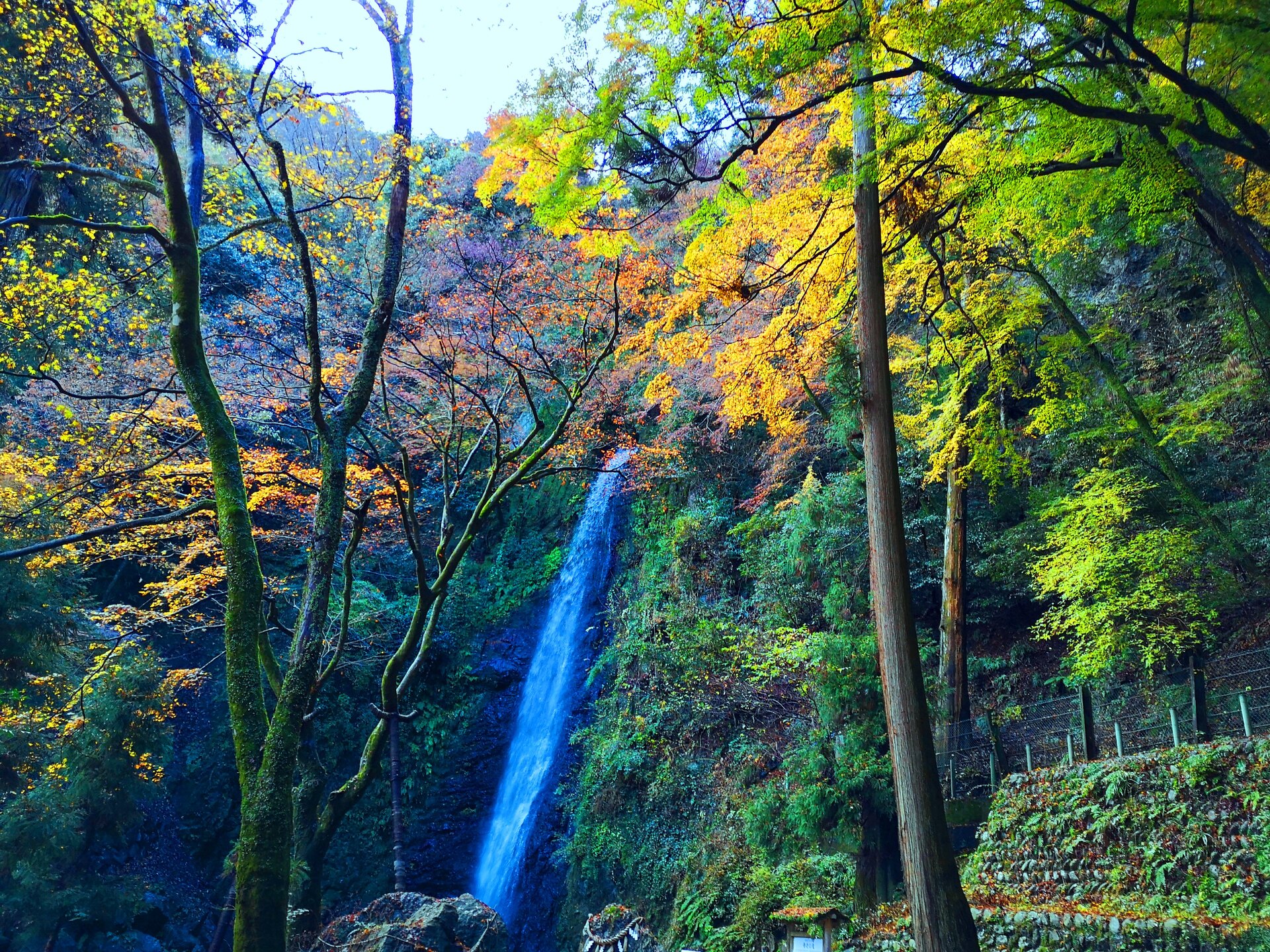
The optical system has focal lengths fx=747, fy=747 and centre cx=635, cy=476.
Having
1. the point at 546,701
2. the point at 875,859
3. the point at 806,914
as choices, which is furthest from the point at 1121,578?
the point at 546,701

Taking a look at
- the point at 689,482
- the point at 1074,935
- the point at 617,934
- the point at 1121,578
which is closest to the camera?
the point at 1074,935

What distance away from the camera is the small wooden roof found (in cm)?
678

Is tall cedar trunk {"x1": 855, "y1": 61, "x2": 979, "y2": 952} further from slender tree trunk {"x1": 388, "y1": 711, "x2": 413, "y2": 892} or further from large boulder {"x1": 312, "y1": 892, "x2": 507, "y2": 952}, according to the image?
slender tree trunk {"x1": 388, "y1": 711, "x2": 413, "y2": 892}

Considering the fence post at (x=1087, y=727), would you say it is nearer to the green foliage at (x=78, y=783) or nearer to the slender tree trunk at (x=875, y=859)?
the slender tree trunk at (x=875, y=859)

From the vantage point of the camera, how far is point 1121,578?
8.48m

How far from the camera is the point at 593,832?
13062 millimetres

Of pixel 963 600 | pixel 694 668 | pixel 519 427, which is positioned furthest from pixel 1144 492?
pixel 519 427

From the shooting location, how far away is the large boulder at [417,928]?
7234 mm

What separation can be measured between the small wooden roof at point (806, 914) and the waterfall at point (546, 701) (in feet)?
26.2

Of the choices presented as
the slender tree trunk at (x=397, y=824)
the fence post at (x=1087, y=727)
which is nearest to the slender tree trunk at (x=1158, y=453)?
the fence post at (x=1087, y=727)

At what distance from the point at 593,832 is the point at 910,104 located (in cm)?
1209

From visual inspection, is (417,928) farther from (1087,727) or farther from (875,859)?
(1087,727)

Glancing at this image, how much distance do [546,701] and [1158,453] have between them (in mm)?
11658

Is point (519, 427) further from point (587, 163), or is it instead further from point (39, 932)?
point (587, 163)
